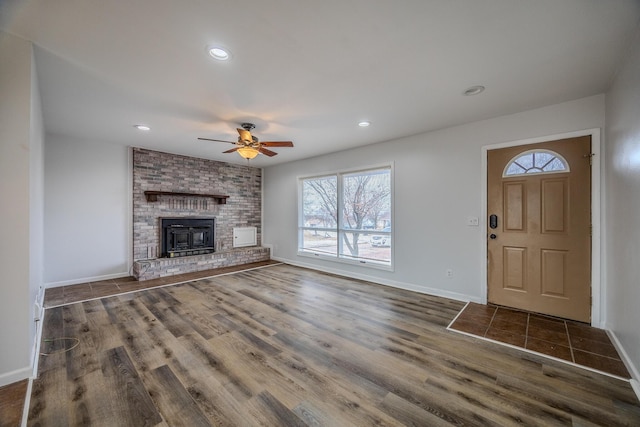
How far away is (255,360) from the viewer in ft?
7.33

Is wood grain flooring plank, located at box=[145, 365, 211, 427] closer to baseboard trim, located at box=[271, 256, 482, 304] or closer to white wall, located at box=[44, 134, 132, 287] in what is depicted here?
baseboard trim, located at box=[271, 256, 482, 304]

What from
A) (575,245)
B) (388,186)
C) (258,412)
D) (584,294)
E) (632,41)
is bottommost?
(258,412)

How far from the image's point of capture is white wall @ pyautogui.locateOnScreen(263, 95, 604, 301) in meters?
3.14

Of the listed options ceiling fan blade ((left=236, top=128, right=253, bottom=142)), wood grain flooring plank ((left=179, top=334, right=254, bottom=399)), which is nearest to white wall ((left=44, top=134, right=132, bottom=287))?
ceiling fan blade ((left=236, top=128, right=253, bottom=142))

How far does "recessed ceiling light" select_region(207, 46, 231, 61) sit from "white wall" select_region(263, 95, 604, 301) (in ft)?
7.68

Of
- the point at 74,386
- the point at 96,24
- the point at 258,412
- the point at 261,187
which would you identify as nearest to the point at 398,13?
the point at 96,24

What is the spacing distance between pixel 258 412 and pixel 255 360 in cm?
60

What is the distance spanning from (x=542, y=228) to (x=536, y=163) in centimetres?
81

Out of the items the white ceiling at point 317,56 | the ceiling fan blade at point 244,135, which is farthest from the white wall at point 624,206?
the ceiling fan blade at point 244,135

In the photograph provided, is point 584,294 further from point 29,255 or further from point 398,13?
point 29,255

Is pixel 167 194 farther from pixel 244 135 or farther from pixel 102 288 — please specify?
pixel 244 135

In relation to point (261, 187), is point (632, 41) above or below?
above

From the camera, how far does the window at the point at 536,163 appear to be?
3.04 m

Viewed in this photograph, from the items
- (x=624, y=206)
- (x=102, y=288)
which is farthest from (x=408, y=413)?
(x=102, y=288)
